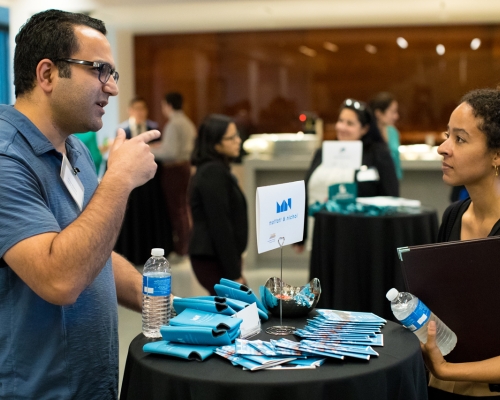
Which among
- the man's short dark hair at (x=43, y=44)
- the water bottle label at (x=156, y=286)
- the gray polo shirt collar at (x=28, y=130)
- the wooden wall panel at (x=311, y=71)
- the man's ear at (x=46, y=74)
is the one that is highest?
the wooden wall panel at (x=311, y=71)

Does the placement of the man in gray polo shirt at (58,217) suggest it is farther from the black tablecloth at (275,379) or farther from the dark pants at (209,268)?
the dark pants at (209,268)

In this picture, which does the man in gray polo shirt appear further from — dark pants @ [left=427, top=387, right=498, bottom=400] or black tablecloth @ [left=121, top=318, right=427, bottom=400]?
dark pants @ [left=427, top=387, right=498, bottom=400]

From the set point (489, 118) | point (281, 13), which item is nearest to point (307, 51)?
point (281, 13)

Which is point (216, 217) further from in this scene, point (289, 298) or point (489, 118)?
point (489, 118)

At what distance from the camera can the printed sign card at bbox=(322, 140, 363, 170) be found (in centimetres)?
452

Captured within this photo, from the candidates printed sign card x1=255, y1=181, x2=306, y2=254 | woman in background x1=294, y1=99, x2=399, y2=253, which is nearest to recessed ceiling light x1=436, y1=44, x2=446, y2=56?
woman in background x1=294, y1=99, x2=399, y2=253

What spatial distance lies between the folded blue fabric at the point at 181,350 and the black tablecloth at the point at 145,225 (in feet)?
17.3

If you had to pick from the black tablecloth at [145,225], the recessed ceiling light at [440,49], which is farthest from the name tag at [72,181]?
the recessed ceiling light at [440,49]

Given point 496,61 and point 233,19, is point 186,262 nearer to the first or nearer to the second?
point 233,19

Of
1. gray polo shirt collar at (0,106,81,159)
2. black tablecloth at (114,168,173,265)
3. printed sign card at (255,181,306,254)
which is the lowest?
black tablecloth at (114,168,173,265)

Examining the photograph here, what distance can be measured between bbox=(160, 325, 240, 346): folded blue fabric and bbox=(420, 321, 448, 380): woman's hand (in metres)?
0.56

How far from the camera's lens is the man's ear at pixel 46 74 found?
5.57 ft

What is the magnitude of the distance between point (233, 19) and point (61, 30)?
341 inches

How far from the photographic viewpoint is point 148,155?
1.75m
